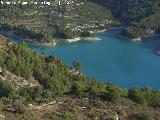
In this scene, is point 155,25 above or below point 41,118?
below

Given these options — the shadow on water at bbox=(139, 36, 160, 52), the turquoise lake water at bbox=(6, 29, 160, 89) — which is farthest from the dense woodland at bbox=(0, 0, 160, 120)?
the turquoise lake water at bbox=(6, 29, 160, 89)

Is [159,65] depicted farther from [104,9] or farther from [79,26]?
[104,9]

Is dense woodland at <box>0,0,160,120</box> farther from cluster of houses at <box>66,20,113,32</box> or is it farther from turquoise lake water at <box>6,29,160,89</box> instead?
turquoise lake water at <box>6,29,160,89</box>

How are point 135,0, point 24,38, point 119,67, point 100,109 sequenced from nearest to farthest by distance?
1. point 100,109
2. point 119,67
3. point 24,38
4. point 135,0

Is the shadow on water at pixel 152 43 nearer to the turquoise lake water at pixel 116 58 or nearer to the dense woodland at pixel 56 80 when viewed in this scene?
the turquoise lake water at pixel 116 58

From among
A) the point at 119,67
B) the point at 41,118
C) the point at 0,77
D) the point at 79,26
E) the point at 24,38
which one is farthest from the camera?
the point at 79,26

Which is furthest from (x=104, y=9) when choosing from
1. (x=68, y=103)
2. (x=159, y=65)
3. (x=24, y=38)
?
(x=68, y=103)

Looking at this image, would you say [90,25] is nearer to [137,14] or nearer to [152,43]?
[137,14]
